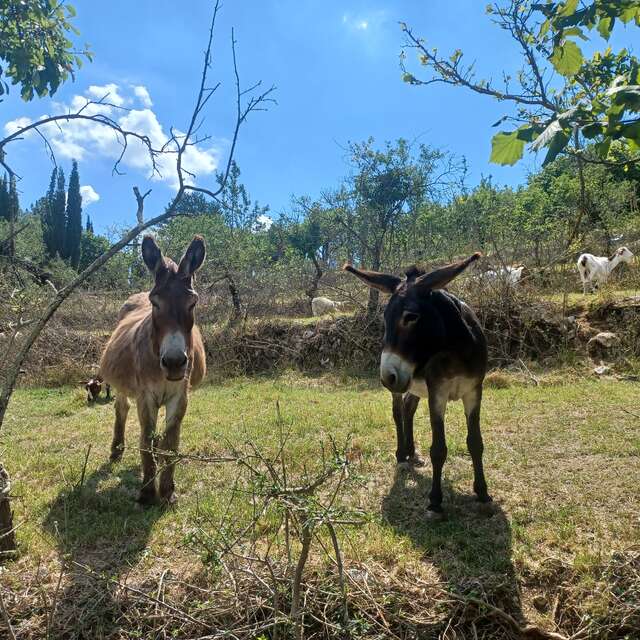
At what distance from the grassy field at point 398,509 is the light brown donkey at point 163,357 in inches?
16.6

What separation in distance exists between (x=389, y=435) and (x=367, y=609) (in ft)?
10.2

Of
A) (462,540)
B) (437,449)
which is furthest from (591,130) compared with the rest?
(462,540)

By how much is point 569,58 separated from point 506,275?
830 centimetres

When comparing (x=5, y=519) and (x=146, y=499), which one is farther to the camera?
(x=146, y=499)

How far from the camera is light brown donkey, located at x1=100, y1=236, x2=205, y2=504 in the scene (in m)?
3.46

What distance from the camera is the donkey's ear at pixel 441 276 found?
3.45 m

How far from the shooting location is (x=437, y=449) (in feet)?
11.8

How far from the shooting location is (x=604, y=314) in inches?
362

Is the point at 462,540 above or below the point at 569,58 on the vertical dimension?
below

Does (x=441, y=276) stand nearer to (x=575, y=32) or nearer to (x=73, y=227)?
Result: (x=575, y=32)

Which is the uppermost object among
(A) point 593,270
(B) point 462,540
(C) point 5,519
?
(A) point 593,270

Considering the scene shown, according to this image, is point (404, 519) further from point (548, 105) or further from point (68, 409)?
point (68, 409)

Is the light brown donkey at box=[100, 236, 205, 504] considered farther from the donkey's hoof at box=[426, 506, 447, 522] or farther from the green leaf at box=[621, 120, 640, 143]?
the green leaf at box=[621, 120, 640, 143]

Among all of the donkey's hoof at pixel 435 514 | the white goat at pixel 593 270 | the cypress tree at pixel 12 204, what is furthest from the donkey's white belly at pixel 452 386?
the white goat at pixel 593 270
